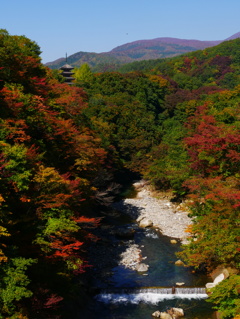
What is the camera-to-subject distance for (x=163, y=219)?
81.9ft

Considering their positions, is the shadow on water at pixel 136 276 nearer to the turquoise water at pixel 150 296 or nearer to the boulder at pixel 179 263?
the turquoise water at pixel 150 296

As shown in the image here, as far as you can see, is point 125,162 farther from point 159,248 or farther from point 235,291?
point 235,291

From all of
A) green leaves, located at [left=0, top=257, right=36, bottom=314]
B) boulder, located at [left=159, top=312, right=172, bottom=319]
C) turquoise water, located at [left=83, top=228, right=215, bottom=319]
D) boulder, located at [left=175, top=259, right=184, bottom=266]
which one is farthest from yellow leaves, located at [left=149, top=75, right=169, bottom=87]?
green leaves, located at [left=0, top=257, right=36, bottom=314]

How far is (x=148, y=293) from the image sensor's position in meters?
A: 15.6

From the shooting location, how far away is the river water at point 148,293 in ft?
46.8

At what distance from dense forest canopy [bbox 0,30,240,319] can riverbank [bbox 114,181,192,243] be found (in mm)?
1273

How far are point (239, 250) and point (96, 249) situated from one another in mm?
9084

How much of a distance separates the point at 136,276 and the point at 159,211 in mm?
10053

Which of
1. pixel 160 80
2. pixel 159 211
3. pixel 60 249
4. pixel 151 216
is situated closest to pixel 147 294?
pixel 60 249

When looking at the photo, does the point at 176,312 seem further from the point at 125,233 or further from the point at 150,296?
the point at 125,233

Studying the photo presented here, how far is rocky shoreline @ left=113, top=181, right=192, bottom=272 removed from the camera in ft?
63.6

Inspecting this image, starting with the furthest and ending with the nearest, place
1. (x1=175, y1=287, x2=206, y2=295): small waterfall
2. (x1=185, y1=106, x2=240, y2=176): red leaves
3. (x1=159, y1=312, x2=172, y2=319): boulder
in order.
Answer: (x1=185, y1=106, x2=240, y2=176): red leaves
(x1=175, y1=287, x2=206, y2=295): small waterfall
(x1=159, y1=312, x2=172, y2=319): boulder

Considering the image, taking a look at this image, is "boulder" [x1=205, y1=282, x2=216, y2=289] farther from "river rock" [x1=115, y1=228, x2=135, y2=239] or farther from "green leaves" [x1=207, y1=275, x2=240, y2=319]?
"river rock" [x1=115, y1=228, x2=135, y2=239]

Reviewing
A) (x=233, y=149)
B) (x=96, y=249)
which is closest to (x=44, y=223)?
(x=96, y=249)
